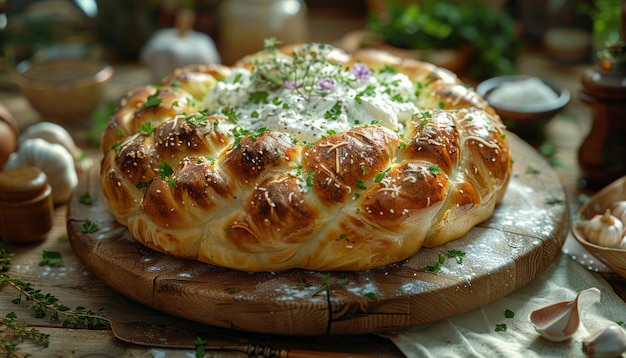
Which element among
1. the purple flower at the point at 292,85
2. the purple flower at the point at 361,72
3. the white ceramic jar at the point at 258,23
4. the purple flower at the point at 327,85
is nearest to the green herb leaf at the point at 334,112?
the purple flower at the point at 327,85

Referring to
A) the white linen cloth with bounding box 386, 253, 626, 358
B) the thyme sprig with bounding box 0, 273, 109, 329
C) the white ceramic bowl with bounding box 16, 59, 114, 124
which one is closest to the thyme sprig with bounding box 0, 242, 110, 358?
the thyme sprig with bounding box 0, 273, 109, 329

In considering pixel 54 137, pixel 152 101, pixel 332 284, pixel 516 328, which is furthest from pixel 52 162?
pixel 516 328

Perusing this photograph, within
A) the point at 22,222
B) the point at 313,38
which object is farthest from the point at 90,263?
the point at 313,38

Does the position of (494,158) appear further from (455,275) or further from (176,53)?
(176,53)

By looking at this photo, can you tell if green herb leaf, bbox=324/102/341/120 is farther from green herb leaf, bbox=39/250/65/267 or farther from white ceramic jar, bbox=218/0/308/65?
white ceramic jar, bbox=218/0/308/65

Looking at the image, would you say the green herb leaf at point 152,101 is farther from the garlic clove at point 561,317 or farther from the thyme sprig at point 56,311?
the garlic clove at point 561,317
